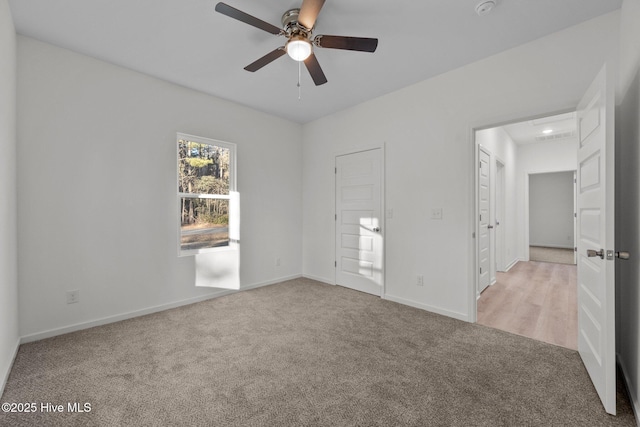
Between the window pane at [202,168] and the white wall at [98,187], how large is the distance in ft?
0.50

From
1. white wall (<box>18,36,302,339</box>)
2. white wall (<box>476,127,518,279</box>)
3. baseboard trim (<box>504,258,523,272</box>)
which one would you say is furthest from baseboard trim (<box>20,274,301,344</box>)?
baseboard trim (<box>504,258,523,272</box>)

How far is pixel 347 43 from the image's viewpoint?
2.02 meters

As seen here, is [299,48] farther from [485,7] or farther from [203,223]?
[203,223]

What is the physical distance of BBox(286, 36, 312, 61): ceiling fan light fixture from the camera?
80.1 inches

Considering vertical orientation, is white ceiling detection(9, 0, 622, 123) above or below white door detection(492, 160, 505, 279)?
above

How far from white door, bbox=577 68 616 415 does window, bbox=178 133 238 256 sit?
3.72 metres

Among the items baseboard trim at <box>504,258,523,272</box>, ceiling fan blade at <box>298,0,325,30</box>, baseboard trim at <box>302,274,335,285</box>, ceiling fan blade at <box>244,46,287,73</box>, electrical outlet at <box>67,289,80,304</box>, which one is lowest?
baseboard trim at <box>302,274,335,285</box>

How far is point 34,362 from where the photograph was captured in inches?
84.7

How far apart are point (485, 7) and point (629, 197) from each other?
1.69 metres

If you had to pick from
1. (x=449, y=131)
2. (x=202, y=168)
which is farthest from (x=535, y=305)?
(x=202, y=168)

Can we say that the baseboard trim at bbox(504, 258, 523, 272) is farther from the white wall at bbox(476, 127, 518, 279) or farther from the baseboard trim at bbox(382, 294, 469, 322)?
the baseboard trim at bbox(382, 294, 469, 322)

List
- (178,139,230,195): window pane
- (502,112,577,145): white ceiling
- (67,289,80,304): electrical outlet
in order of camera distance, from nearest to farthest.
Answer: (67,289,80,304): electrical outlet < (178,139,230,195): window pane < (502,112,577,145): white ceiling

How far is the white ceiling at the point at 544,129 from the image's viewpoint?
4.82m

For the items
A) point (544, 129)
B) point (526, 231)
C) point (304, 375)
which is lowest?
point (304, 375)
